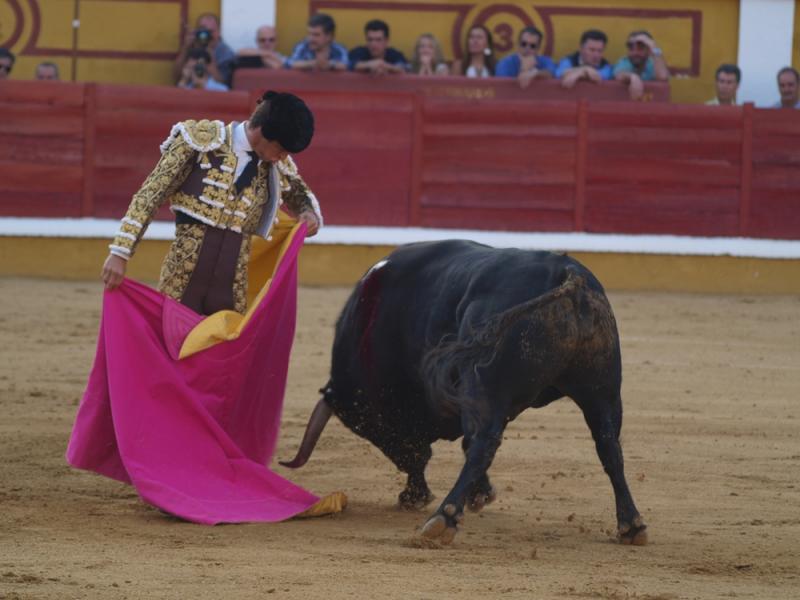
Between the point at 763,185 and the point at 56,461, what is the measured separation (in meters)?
6.14

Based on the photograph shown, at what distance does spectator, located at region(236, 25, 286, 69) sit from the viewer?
9414mm

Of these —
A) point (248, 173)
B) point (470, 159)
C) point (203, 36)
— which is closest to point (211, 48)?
point (203, 36)

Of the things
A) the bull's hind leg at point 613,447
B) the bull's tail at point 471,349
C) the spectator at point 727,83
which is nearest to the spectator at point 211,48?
the spectator at point 727,83

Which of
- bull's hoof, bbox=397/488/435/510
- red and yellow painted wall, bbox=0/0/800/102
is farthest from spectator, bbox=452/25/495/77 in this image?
bull's hoof, bbox=397/488/435/510

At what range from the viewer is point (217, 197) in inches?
155

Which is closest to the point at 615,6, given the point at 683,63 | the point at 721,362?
the point at 683,63

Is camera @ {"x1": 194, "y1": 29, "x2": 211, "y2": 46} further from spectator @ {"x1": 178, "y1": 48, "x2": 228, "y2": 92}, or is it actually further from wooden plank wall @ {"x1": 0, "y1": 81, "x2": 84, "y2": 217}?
wooden plank wall @ {"x1": 0, "y1": 81, "x2": 84, "y2": 217}

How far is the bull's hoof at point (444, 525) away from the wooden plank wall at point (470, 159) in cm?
611

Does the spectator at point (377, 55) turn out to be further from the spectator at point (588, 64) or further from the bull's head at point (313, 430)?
the bull's head at point (313, 430)

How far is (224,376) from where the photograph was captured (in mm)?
3943

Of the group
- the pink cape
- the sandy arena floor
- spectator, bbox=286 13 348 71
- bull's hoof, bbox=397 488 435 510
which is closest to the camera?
the sandy arena floor

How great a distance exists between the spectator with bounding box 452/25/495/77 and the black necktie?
566cm

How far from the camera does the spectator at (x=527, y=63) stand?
9383mm

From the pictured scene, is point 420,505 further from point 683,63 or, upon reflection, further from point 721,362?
point 683,63
